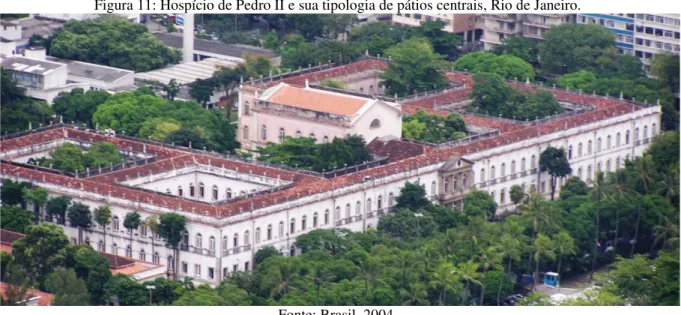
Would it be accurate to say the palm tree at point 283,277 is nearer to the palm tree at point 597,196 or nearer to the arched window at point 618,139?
the palm tree at point 597,196

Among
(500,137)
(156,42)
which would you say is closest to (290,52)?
(156,42)

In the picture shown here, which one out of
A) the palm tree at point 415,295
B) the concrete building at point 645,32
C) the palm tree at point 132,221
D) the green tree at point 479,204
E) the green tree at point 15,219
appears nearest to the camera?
the palm tree at point 415,295

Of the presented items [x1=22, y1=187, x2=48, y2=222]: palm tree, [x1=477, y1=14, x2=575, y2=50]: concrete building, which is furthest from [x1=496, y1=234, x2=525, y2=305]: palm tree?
[x1=477, y1=14, x2=575, y2=50]: concrete building

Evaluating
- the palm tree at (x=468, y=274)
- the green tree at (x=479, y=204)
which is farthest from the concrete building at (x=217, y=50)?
the palm tree at (x=468, y=274)

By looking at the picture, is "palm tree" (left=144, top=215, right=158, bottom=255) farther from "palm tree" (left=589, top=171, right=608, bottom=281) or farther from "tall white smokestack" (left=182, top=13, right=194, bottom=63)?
"tall white smokestack" (left=182, top=13, right=194, bottom=63)

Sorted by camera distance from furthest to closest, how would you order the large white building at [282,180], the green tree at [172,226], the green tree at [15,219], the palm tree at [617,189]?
the palm tree at [617,189]
the green tree at [15,219]
the large white building at [282,180]
the green tree at [172,226]

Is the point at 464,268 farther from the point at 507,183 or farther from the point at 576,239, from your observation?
the point at 507,183
